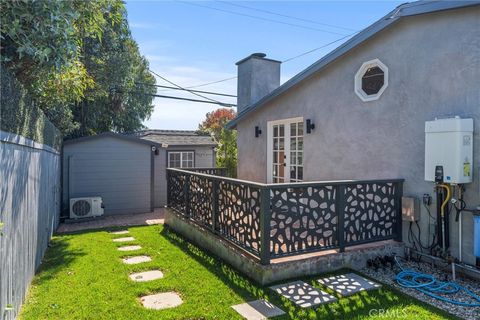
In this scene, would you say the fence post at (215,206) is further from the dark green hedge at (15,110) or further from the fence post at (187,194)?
the dark green hedge at (15,110)

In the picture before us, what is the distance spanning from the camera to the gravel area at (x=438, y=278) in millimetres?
3587

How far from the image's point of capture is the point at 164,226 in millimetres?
8438

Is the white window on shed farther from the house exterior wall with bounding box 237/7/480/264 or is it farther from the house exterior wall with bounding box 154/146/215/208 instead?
the house exterior wall with bounding box 237/7/480/264

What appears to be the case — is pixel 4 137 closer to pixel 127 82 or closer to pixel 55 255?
pixel 55 255

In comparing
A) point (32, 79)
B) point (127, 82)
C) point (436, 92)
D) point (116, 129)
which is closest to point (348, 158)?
point (436, 92)

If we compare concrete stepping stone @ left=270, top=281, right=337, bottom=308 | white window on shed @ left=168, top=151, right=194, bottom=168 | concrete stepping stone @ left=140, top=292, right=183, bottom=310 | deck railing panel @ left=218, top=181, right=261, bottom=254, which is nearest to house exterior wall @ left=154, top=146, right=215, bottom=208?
white window on shed @ left=168, top=151, right=194, bottom=168

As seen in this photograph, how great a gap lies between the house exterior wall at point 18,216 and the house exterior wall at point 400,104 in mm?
5253

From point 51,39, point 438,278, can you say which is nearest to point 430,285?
point 438,278

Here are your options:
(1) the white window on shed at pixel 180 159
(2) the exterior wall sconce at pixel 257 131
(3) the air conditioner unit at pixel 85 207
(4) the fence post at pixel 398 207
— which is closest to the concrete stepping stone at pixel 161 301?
(4) the fence post at pixel 398 207

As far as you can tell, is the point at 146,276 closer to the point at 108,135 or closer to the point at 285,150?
the point at 285,150

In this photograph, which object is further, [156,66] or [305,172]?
[156,66]

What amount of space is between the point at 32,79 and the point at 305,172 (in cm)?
547

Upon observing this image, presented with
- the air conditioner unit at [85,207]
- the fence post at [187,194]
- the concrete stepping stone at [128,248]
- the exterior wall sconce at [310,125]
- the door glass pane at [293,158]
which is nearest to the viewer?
the concrete stepping stone at [128,248]

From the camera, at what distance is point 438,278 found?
4512 millimetres
